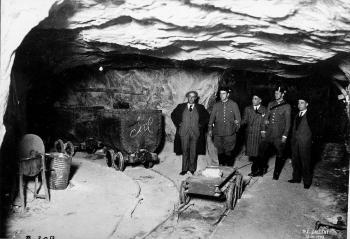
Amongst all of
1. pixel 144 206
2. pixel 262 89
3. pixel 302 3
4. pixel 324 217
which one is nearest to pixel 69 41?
pixel 144 206

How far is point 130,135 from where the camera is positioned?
26.4ft

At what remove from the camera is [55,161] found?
5883 mm

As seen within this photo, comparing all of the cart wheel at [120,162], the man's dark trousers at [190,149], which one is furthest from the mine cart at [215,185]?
the cart wheel at [120,162]

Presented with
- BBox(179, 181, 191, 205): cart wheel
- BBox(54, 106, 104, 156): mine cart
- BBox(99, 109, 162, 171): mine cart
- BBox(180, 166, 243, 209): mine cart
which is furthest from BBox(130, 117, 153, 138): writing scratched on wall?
BBox(179, 181, 191, 205): cart wheel

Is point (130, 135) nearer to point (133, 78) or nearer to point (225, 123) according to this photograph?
point (225, 123)

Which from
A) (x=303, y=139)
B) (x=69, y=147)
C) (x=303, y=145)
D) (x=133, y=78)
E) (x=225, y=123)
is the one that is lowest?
(x=69, y=147)

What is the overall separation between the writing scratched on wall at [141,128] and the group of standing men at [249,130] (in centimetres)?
77

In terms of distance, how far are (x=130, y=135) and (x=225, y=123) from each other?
93.8 inches

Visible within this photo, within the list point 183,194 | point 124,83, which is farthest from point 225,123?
point 124,83

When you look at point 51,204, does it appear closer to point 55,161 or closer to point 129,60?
point 55,161

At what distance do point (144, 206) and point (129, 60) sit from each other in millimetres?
4399

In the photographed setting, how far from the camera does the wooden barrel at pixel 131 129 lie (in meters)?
7.98

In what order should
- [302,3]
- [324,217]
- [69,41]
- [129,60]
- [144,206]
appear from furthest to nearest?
[129,60] < [69,41] < [144,206] < [324,217] < [302,3]

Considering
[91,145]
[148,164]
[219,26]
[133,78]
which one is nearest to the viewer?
[219,26]
